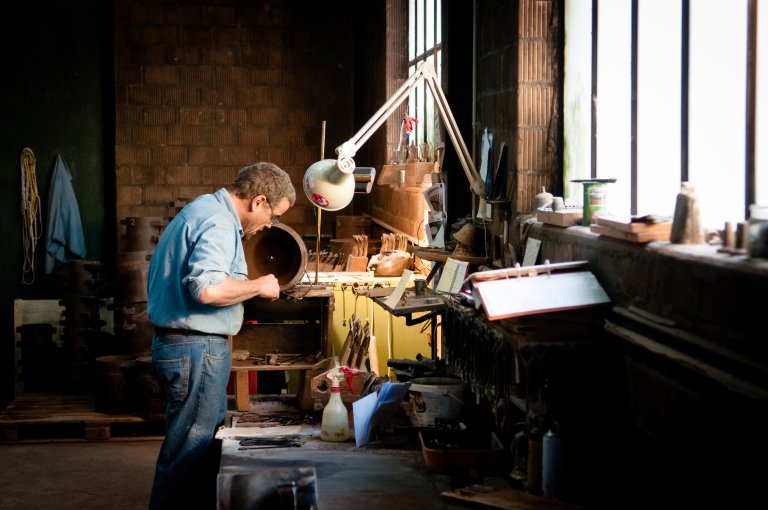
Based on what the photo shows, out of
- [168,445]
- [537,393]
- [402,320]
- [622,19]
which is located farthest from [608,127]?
[402,320]

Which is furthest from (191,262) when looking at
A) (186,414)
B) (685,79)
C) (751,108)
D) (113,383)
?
(113,383)

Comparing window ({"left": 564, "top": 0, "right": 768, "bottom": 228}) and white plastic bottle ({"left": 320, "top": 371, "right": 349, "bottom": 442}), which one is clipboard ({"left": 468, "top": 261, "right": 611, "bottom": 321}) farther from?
white plastic bottle ({"left": 320, "top": 371, "right": 349, "bottom": 442})

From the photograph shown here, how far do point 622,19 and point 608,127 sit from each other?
41 cm

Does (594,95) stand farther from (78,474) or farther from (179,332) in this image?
(78,474)

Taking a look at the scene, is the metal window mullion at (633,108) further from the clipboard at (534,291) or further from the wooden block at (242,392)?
the wooden block at (242,392)

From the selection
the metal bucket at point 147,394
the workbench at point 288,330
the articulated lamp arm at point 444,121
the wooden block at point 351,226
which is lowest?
the metal bucket at point 147,394

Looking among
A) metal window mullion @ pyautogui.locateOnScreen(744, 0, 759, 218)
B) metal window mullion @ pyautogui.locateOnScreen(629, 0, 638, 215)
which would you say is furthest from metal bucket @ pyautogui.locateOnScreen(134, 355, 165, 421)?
metal window mullion @ pyautogui.locateOnScreen(744, 0, 759, 218)

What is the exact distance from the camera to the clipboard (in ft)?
9.45

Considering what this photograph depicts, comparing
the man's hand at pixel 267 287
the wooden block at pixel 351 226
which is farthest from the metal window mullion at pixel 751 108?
the wooden block at pixel 351 226

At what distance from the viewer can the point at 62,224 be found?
947cm

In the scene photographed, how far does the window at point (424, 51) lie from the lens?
676cm

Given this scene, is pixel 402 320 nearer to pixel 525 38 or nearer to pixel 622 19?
pixel 525 38

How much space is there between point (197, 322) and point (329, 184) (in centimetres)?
85

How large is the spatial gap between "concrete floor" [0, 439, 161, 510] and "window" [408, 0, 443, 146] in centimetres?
287
